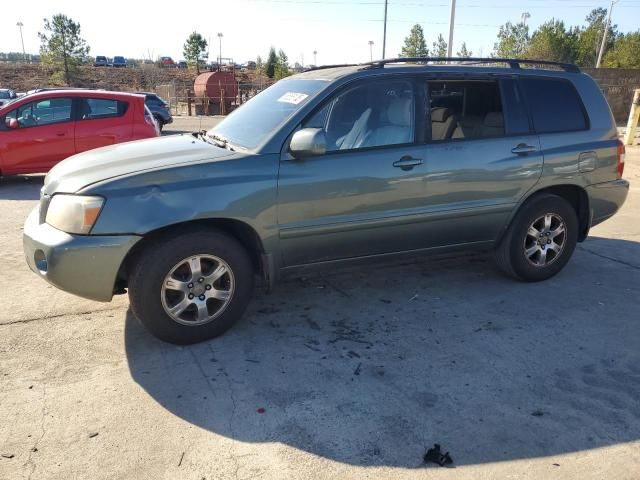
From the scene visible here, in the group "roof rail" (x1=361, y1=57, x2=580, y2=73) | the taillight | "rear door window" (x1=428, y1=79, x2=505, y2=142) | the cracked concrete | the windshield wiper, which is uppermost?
"roof rail" (x1=361, y1=57, x2=580, y2=73)

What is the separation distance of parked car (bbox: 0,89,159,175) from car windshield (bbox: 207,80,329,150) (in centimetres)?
592

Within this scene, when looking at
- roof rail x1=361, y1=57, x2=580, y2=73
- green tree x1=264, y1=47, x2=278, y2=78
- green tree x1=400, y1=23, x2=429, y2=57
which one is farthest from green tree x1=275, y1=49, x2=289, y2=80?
roof rail x1=361, y1=57, x2=580, y2=73

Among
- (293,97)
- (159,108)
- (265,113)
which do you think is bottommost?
(159,108)

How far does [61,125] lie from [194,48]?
183 feet

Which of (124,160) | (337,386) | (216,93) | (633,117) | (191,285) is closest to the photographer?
(337,386)

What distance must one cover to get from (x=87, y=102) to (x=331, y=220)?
25.0ft

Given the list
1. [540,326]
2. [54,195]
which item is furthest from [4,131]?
[540,326]

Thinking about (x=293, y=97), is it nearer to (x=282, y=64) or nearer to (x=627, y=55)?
(x=627, y=55)

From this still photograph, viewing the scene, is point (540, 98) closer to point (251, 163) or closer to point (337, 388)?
point (251, 163)

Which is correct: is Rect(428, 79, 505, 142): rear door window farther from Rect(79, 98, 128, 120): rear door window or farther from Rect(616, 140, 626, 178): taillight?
Rect(79, 98, 128, 120): rear door window

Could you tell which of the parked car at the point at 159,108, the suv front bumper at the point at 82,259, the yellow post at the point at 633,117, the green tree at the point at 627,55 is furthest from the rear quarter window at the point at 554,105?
the green tree at the point at 627,55

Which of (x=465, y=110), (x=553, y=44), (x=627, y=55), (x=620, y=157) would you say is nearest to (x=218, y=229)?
(x=465, y=110)

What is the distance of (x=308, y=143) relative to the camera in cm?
355

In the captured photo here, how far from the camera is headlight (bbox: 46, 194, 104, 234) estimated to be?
323cm
